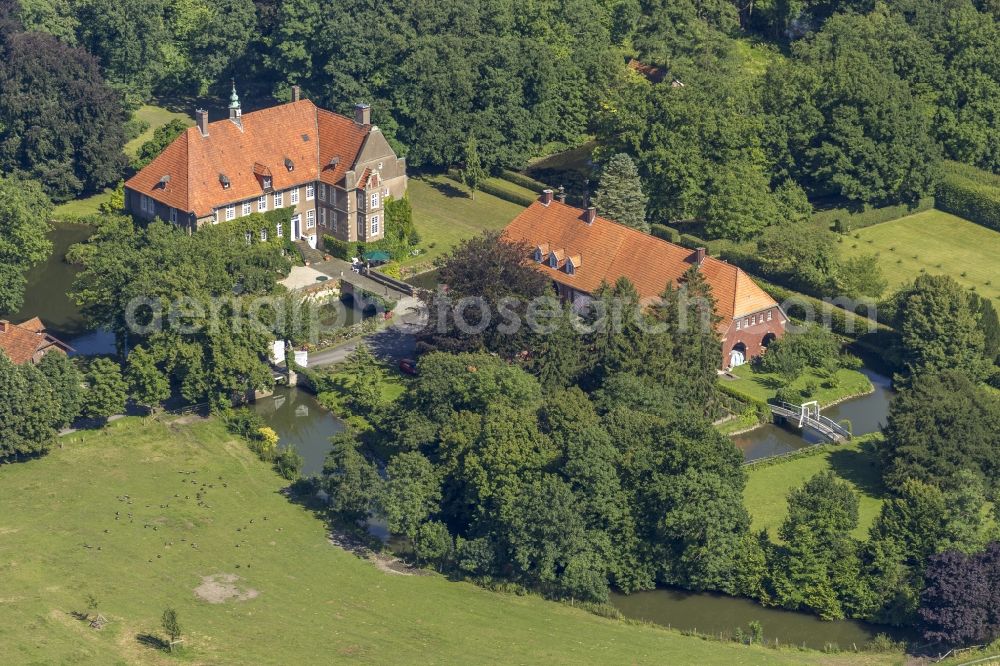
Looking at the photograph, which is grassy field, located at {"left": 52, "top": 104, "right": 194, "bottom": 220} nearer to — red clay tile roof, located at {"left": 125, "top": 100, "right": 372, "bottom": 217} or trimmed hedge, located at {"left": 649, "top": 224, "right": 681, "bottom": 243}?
red clay tile roof, located at {"left": 125, "top": 100, "right": 372, "bottom": 217}

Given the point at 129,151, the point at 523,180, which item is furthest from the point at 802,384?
the point at 129,151

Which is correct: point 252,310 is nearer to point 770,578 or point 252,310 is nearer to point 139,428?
point 139,428

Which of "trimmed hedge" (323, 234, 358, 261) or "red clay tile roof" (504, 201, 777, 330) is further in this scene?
"trimmed hedge" (323, 234, 358, 261)

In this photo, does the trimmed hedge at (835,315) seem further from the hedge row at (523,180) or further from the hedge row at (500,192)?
the hedge row at (523,180)

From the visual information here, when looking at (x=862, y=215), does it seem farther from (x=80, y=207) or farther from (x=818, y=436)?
(x=80, y=207)

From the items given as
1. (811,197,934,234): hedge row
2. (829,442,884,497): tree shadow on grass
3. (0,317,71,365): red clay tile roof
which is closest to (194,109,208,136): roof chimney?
(0,317,71,365): red clay tile roof

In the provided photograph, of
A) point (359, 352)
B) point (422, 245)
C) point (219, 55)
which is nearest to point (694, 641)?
point (359, 352)

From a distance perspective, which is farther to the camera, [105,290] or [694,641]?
[105,290]
